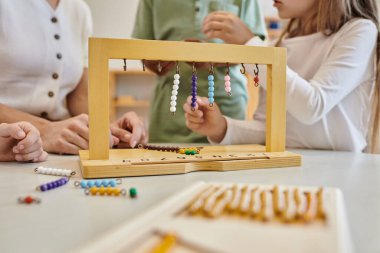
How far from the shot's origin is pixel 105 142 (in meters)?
0.69

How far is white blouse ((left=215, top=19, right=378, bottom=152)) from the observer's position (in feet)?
3.15

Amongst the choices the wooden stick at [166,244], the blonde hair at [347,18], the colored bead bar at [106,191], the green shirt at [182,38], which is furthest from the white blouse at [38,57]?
the wooden stick at [166,244]

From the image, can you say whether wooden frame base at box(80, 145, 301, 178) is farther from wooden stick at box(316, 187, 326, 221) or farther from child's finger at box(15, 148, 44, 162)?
wooden stick at box(316, 187, 326, 221)

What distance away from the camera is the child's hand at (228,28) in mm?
1051

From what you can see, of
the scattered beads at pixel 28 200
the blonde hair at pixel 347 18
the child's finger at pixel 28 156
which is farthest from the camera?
the blonde hair at pixel 347 18

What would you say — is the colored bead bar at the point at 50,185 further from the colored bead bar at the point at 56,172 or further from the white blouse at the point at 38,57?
the white blouse at the point at 38,57

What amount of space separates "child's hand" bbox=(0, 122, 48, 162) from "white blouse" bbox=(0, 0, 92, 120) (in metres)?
0.25

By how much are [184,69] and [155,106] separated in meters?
0.18

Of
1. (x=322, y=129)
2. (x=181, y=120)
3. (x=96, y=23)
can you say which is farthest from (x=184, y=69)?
(x=96, y=23)

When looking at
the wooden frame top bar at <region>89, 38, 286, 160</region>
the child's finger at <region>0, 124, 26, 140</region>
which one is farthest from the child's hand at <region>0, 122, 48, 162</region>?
the wooden frame top bar at <region>89, 38, 286, 160</region>

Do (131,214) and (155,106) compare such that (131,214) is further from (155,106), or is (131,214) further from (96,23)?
(96,23)

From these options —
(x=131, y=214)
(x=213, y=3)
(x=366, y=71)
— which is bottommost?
(x=131, y=214)

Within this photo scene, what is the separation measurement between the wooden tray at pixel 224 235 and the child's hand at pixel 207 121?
0.61 metres

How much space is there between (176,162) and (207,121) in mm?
372
